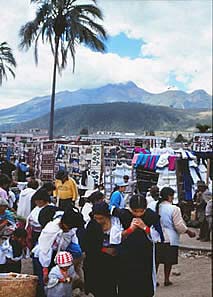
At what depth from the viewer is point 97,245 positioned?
418cm

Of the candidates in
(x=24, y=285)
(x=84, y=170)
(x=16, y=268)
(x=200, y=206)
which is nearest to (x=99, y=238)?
(x=24, y=285)

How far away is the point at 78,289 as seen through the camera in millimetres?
5617

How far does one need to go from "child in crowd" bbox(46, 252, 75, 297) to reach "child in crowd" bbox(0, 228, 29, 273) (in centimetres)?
88

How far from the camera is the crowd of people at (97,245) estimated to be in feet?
12.9

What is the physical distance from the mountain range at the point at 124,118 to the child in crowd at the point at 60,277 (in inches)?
2677

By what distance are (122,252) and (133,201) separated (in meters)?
0.46

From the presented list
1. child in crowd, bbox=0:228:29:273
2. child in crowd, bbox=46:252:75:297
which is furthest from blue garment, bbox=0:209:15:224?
child in crowd, bbox=46:252:75:297

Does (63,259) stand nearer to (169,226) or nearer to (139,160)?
(169,226)

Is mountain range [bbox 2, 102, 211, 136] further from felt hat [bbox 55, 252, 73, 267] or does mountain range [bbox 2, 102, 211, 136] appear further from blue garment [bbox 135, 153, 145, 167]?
felt hat [bbox 55, 252, 73, 267]

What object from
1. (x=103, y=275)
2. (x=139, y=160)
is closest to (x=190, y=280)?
(x=103, y=275)

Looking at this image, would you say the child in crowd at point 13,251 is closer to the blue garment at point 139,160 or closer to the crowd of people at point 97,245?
the crowd of people at point 97,245

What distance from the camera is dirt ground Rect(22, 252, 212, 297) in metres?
6.02

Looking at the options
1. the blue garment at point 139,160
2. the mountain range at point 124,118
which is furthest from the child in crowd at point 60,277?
the mountain range at point 124,118

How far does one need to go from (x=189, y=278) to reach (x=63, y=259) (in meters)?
2.95
